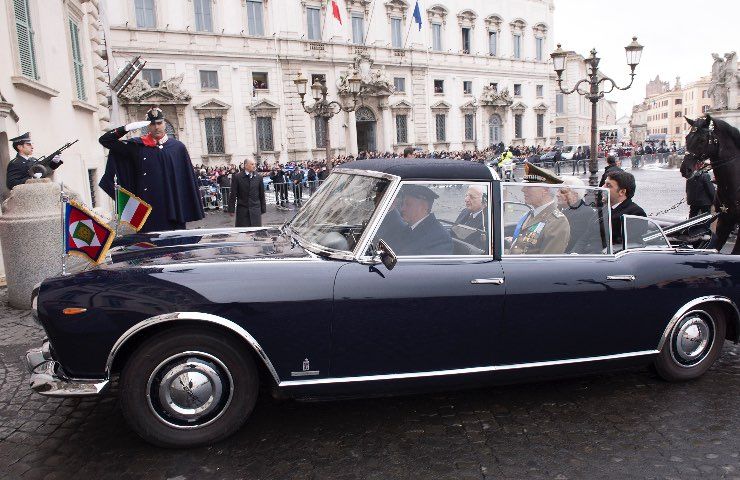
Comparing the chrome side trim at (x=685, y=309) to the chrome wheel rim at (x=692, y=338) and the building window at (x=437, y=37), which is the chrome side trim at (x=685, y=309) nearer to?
the chrome wheel rim at (x=692, y=338)

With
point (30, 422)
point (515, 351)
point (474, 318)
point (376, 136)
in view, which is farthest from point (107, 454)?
point (376, 136)

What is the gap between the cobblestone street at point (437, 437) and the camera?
3.20m

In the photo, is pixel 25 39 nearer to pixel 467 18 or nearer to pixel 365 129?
pixel 365 129

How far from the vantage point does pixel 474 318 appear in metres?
3.64

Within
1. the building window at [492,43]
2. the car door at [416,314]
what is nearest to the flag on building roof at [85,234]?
the car door at [416,314]

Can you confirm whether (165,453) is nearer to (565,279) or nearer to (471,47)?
(565,279)

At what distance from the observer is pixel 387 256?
3439 millimetres

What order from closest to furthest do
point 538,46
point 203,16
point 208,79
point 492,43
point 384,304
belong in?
1. point 384,304
2. point 203,16
3. point 208,79
4. point 492,43
5. point 538,46

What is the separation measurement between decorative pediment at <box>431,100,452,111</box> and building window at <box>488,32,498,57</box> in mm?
8389

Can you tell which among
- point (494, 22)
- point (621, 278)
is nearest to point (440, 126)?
point (494, 22)

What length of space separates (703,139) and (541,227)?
5.36 metres

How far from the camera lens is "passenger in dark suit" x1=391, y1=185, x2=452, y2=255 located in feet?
Result: 12.2

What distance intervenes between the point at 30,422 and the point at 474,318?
314 cm

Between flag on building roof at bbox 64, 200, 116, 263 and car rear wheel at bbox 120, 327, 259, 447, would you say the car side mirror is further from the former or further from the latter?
flag on building roof at bbox 64, 200, 116, 263
